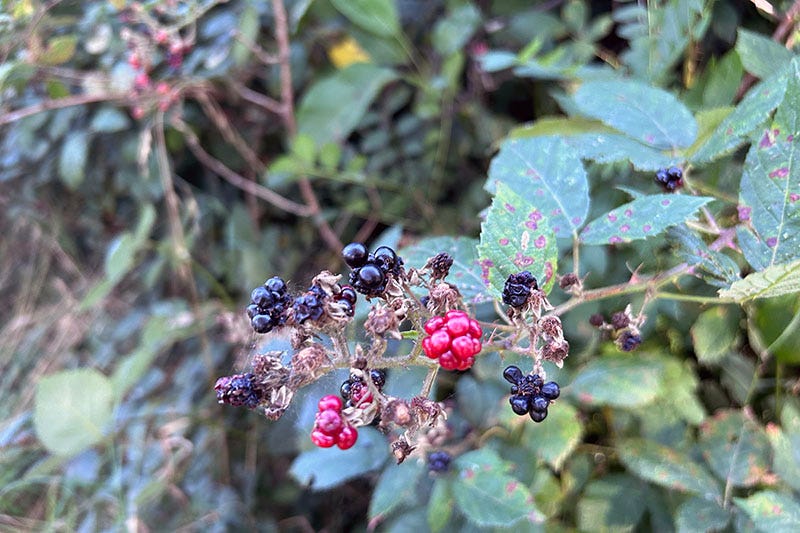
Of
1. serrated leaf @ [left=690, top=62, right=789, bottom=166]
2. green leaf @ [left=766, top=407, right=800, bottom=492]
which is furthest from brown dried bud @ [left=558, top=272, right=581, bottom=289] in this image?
green leaf @ [left=766, top=407, right=800, bottom=492]

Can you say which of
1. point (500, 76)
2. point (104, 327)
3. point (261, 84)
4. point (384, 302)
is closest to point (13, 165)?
point (104, 327)

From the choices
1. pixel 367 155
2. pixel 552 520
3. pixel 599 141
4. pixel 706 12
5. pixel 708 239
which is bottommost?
pixel 552 520

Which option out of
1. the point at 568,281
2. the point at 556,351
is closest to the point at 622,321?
the point at 568,281

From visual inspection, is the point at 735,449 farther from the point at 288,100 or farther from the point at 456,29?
the point at 288,100

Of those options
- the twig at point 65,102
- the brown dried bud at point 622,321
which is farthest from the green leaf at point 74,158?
the brown dried bud at point 622,321

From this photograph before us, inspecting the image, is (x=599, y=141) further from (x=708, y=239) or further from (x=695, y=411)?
(x=695, y=411)

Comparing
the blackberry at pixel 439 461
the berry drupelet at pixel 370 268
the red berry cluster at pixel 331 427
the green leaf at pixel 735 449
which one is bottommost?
the blackberry at pixel 439 461

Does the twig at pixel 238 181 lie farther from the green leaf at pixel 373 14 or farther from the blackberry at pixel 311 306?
the blackberry at pixel 311 306
